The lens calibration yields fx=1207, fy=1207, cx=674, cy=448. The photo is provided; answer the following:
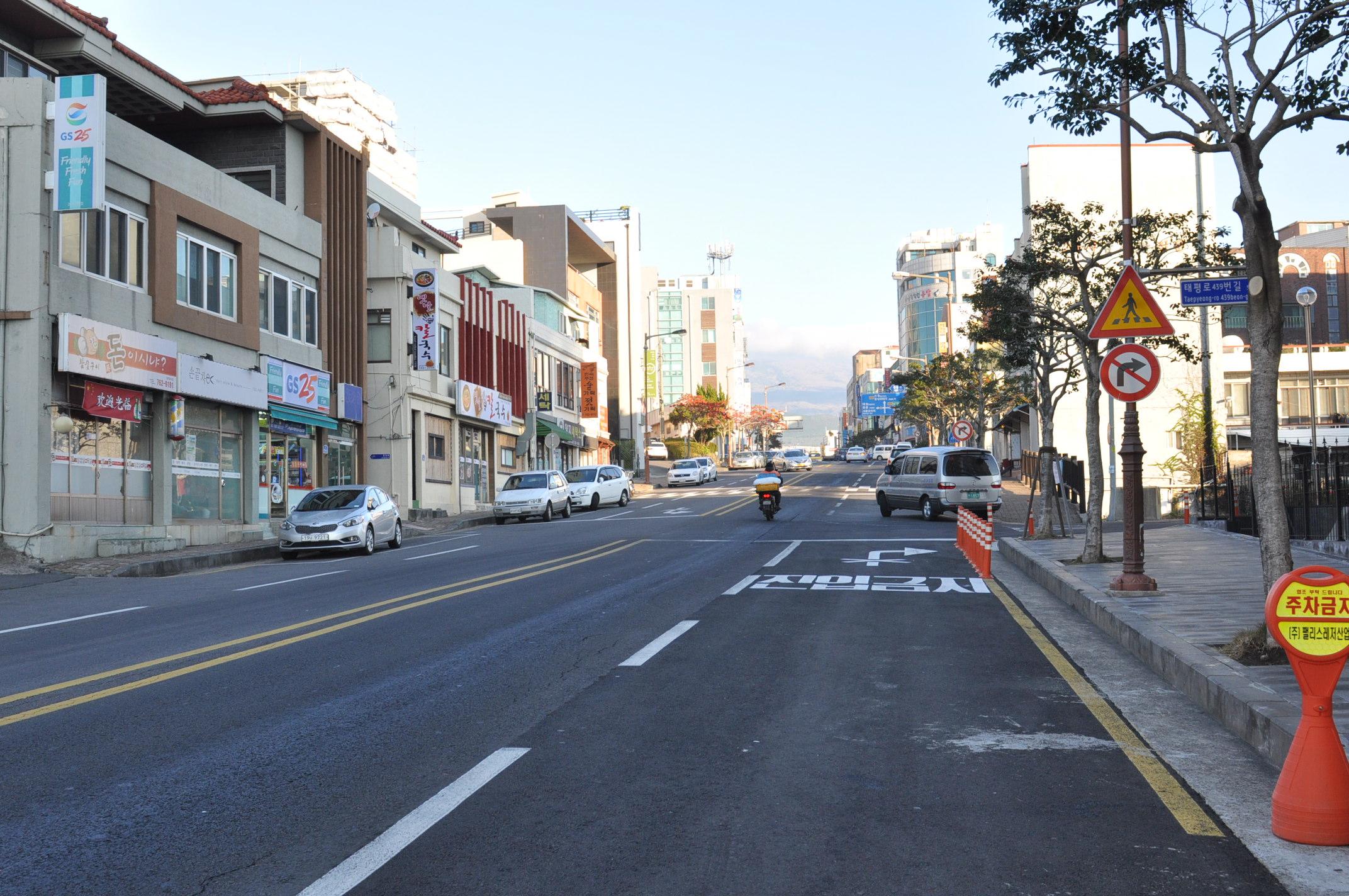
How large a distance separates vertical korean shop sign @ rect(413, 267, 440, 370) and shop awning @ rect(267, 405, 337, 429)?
6.18 meters

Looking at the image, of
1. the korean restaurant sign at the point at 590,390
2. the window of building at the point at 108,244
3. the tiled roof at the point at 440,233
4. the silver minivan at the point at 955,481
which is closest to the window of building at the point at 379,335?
the tiled roof at the point at 440,233

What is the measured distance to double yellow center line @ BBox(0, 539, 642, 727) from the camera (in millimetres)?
7930

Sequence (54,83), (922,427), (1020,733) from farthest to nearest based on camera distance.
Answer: (922,427) < (54,83) < (1020,733)

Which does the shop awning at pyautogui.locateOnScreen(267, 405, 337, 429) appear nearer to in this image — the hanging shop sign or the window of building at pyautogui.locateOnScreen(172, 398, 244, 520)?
the window of building at pyautogui.locateOnScreen(172, 398, 244, 520)

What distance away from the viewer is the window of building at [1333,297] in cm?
7881

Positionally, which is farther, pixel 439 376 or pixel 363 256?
pixel 439 376

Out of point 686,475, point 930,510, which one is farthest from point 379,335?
point 686,475

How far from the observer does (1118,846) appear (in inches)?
189

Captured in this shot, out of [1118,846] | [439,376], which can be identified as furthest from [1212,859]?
[439,376]

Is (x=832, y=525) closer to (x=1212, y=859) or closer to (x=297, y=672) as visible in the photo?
(x=297, y=672)

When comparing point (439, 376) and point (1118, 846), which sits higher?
point (439, 376)

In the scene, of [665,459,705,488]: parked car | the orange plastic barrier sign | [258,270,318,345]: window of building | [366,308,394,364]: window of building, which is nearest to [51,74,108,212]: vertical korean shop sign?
[258,270,318,345]: window of building

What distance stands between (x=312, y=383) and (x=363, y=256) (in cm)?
595

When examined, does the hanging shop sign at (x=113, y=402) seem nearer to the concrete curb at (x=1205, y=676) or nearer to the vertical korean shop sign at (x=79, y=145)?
the vertical korean shop sign at (x=79, y=145)
